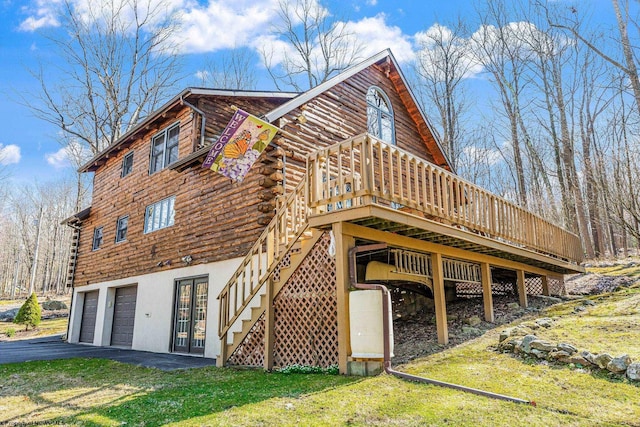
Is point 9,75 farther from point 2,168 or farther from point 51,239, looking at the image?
point 51,239

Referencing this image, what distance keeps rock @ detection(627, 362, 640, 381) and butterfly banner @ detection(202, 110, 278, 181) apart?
6.96 metres

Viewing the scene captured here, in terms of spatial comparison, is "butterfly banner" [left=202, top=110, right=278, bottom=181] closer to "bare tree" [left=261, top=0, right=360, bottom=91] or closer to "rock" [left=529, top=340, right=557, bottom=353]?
"rock" [left=529, top=340, right=557, bottom=353]

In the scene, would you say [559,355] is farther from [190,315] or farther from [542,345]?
[190,315]

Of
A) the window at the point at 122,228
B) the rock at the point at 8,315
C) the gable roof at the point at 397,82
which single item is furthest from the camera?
the rock at the point at 8,315

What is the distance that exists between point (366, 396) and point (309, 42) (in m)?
24.4

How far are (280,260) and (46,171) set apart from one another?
42958 mm

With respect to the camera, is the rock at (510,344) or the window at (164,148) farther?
the window at (164,148)

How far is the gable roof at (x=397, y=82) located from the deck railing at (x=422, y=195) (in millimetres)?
1736

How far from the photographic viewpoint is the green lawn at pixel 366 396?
396 cm

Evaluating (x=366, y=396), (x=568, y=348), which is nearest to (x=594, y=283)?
(x=568, y=348)

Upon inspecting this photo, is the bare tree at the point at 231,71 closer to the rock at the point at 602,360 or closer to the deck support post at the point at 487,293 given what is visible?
the deck support post at the point at 487,293

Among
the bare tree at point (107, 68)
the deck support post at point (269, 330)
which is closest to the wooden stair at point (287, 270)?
the deck support post at point (269, 330)

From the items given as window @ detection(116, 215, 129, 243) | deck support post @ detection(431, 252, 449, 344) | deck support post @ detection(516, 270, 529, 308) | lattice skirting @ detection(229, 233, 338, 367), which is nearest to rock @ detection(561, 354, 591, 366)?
deck support post @ detection(431, 252, 449, 344)

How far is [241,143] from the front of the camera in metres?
8.86
